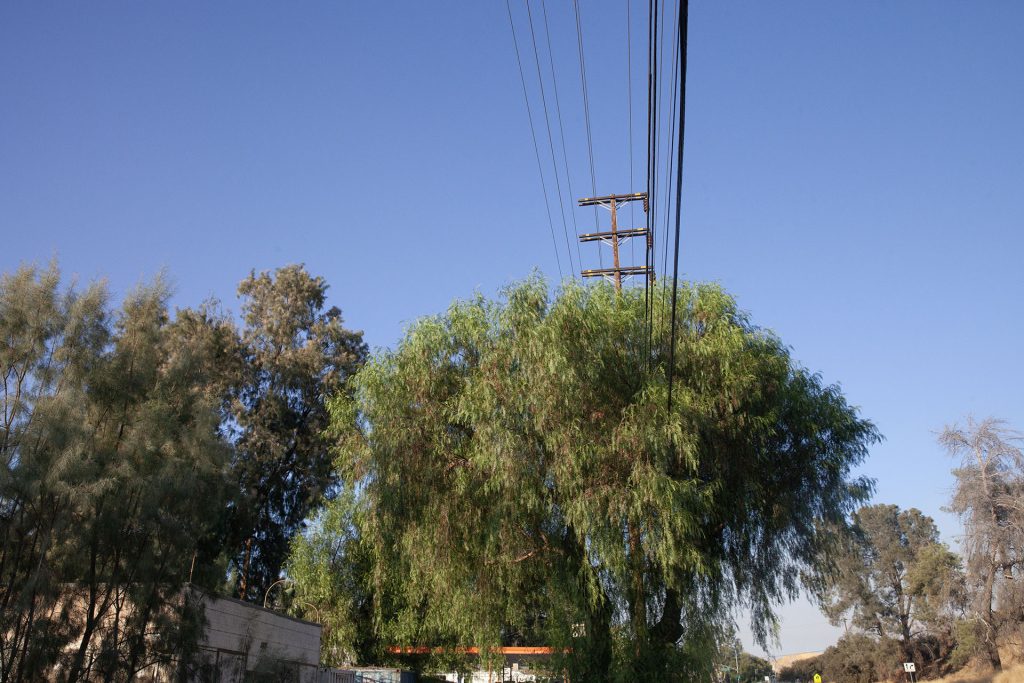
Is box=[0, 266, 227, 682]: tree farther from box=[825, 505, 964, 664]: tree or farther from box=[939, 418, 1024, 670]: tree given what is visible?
box=[825, 505, 964, 664]: tree

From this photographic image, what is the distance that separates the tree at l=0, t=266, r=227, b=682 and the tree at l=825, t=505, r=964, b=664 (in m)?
61.2

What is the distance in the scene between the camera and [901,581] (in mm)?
80500

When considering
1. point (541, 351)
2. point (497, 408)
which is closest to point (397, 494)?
point (497, 408)

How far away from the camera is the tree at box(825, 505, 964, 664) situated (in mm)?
71938

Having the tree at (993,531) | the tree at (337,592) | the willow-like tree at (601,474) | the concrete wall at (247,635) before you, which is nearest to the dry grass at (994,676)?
the tree at (993,531)

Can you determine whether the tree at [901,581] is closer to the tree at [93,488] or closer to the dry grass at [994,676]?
the dry grass at [994,676]

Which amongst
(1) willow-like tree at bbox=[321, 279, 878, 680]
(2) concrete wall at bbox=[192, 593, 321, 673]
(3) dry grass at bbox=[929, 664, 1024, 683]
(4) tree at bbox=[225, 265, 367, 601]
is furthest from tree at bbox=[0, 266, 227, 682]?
(3) dry grass at bbox=[929, 664, 1024, 683]

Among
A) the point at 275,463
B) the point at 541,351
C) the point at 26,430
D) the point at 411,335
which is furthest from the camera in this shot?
the point at 275,463

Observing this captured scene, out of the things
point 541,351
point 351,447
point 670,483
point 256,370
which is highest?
point 256,370

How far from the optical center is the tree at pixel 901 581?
236 feet

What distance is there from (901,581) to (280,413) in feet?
220

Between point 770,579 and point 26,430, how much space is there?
16.6 metres

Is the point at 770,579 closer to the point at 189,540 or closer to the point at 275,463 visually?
the point at 189,540

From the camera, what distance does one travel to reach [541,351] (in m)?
19.6
